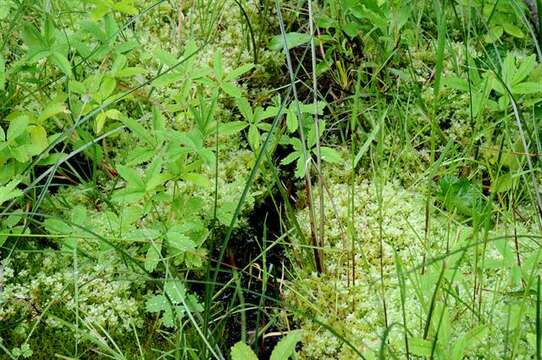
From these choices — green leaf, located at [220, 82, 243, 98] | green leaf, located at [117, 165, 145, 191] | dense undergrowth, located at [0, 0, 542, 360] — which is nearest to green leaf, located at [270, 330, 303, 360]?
dense undergrowth, located at [0, 0, 542, 360]

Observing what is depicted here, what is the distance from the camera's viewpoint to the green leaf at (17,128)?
73.9 inches

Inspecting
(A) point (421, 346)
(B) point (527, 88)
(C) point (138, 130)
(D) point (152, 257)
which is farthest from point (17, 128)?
(B) point (527, 88)

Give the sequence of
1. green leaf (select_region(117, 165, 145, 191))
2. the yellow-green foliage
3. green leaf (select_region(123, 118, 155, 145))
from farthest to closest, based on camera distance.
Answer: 1. green leaf (select_region(123, 118, 155, 145))
2. green leaf (select_region(117, 165, 145, 191))
3. the yellow-green foliage

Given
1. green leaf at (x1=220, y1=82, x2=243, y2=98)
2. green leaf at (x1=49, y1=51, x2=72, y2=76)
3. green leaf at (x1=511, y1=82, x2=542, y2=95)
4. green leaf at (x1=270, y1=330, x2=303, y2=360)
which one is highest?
green leaf at (x1=49, y1=51, x2=72, y2=76)

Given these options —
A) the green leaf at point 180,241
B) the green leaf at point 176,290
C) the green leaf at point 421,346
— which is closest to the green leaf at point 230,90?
the green leaf at point 180,241

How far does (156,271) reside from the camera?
1911 mm

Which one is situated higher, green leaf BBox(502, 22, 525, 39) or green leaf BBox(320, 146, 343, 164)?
green leaf BBox(502, 22, 525, 39)

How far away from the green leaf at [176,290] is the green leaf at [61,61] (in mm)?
761

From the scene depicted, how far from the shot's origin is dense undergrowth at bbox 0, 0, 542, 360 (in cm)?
167

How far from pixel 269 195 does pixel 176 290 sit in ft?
2.10

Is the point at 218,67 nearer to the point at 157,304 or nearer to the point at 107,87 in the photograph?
the point at 107,87

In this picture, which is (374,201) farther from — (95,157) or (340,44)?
(95,157)

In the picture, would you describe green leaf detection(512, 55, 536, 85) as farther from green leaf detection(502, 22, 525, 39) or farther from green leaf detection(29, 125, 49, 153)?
green leaf detection(29, 125, 49, 153)

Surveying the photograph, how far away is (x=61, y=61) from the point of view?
2.02 meters
